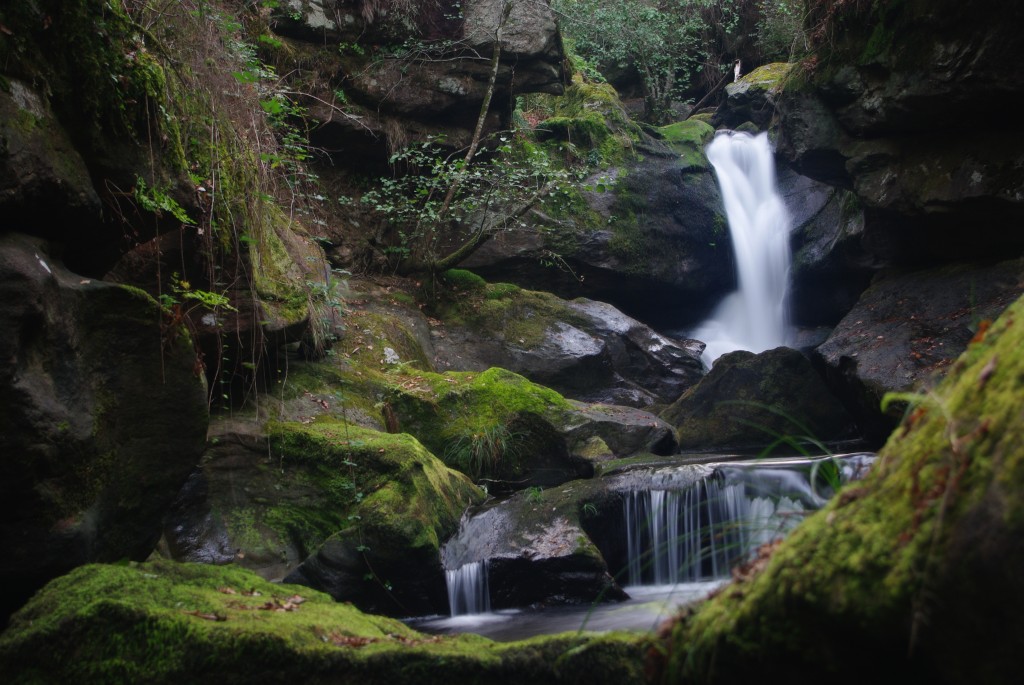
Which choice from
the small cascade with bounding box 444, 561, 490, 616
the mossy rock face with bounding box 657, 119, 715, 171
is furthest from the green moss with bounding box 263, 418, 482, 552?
the mossy rock face with bounding box 657, 119, 715, 171

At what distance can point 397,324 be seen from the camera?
421 inches

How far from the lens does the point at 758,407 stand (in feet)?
36.2

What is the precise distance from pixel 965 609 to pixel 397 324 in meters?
9.69

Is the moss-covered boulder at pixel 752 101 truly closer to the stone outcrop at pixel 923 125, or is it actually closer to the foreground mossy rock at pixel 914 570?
the stone outcrop at pixel 923 125

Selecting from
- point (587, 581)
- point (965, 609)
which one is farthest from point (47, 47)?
point (587, 581)

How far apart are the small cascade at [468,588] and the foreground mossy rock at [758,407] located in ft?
15.9

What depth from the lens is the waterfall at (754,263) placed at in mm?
14836

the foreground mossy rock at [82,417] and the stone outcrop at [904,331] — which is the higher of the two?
the stone outcrop at [904,331]

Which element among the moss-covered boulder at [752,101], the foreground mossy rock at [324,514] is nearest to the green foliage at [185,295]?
the foreground mossy rock at [324,514]

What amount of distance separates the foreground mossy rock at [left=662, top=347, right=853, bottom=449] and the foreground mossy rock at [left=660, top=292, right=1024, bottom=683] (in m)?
8.93

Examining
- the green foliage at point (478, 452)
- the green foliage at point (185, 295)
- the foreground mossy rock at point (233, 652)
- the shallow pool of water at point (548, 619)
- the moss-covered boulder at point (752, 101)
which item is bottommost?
the shallow pool of water at point (548, 619)

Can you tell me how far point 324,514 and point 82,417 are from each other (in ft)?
8.72

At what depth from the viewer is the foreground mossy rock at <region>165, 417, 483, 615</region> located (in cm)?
567

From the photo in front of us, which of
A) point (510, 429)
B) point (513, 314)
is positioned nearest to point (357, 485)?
point (510, 429)
